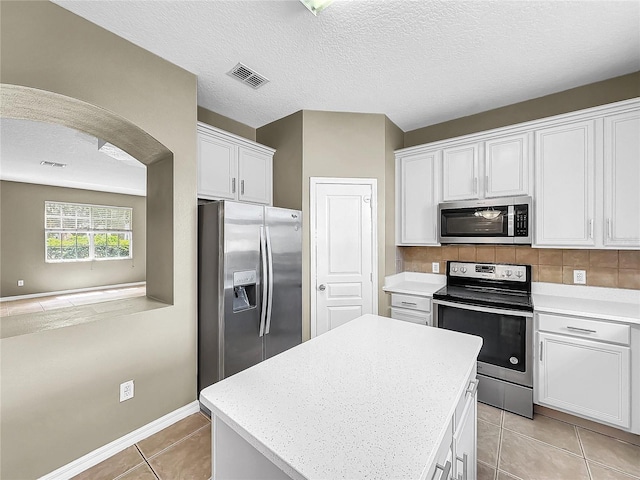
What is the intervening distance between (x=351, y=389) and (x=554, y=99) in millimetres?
3212

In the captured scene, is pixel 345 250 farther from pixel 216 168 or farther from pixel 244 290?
pixel 216 168

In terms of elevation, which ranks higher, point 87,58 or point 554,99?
point 554,99

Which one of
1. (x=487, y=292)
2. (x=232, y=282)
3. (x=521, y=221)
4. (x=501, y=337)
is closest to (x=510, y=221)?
(x=521, y=221)

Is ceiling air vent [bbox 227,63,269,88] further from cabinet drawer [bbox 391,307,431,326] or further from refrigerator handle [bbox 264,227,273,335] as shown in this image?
cabinet drawer [bbox 391,307,431,326]

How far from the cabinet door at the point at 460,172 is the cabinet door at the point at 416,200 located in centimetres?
13

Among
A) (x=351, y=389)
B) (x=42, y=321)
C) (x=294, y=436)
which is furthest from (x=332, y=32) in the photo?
(x=42, y=321)

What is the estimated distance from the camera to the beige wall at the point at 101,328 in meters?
1.55

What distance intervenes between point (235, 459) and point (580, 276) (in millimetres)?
3068

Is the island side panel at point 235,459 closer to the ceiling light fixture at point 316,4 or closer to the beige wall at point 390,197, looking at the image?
the ceiling light fixture at point 316,4

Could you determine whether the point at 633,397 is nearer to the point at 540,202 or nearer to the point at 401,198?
the point at 540,202

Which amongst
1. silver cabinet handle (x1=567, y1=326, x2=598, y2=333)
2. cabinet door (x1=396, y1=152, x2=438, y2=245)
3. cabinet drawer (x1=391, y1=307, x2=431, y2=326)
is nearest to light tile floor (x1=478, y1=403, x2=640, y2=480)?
silver cabinet handle (x1=567, y1=326, x2=598, y2=333)

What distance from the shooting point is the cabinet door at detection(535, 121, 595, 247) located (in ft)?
7.47

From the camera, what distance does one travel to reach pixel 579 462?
5.94 feet

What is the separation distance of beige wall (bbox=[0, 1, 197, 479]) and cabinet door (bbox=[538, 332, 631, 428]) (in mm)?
2828
